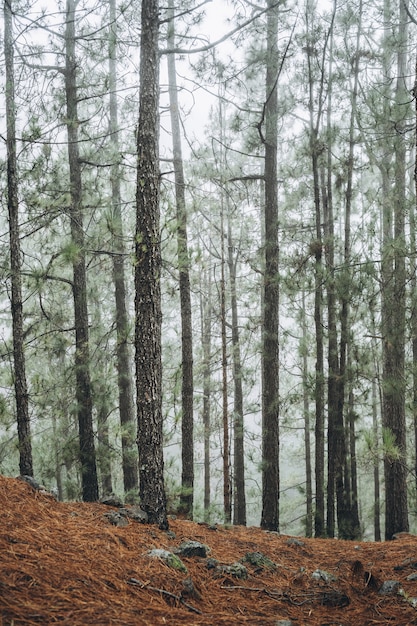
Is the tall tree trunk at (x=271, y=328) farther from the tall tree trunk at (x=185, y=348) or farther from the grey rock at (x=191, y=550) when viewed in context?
the grey rock at (x=191, y=550)

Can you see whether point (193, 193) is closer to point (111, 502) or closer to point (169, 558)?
point (111, 502)

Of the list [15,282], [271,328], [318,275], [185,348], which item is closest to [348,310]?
[318,275]

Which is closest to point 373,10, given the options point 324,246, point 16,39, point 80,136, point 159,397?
point 324,246

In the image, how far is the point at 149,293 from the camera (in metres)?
4.44

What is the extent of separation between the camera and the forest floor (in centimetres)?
218

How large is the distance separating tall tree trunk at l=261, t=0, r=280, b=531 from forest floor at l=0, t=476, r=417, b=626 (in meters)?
3.40

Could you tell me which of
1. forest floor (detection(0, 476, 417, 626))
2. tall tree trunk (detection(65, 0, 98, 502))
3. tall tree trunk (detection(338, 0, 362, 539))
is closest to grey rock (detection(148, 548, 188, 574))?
forest floor (detection(0, 476, 417, 626))

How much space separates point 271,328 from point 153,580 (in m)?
5.49

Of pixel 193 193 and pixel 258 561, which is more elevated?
pixel 193 193

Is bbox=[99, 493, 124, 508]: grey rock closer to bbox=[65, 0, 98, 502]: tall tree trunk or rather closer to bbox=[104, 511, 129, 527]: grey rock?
bbox=[104, 511, 129, 527]: grey rock

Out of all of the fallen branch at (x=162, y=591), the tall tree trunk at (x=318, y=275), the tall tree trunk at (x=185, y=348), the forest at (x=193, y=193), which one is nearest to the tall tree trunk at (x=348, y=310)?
the forest at (x=193, y=193)

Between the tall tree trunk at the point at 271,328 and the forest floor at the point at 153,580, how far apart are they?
11.1 ft

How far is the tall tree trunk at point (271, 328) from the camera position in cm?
769

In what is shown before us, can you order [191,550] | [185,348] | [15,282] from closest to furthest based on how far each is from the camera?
[191,550]
[15,282]
[185,348]
